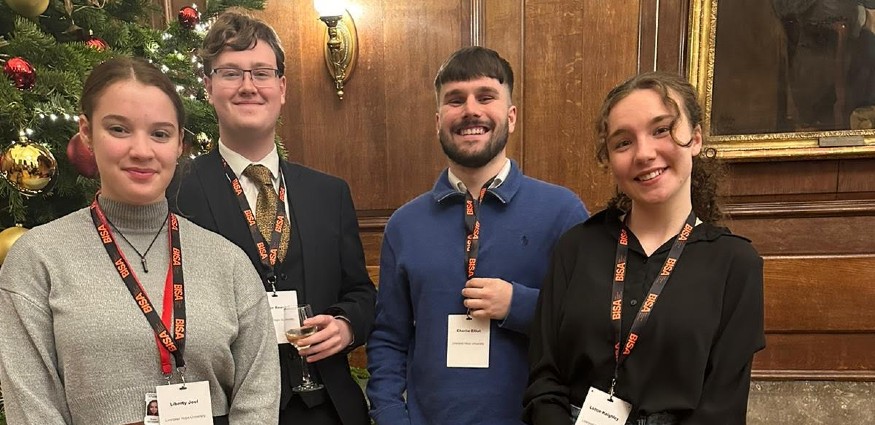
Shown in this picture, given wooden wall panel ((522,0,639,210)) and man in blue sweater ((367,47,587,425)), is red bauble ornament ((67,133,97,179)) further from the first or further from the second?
wooden wall panel ((522,0,639,210))

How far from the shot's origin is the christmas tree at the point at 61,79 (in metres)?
1.69

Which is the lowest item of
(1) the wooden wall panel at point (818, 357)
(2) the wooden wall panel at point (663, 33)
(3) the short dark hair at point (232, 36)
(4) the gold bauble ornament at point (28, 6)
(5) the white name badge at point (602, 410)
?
(1) the wooden wall panel at point (818, 357)

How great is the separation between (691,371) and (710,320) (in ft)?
0.38

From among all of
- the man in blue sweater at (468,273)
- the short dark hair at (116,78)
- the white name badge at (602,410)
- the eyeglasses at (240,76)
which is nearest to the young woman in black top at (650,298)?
the white name badge at (602,410)

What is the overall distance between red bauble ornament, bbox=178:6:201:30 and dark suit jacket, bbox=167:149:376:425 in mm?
1051

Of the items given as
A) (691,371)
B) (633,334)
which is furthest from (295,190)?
(691,371)

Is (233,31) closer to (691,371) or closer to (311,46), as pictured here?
(691,371)

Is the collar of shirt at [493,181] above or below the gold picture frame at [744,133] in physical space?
below

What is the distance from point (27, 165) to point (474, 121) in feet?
4.40

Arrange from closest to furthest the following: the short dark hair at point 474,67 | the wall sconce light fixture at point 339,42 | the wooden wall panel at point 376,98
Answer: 1. the short dark hair at point 474,67
2. the wall sconce light fixture at point 339,42
3. the wooden wall panel at point 376,98

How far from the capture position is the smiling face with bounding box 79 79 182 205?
1183 mm

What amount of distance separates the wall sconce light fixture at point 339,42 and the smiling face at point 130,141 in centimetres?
227

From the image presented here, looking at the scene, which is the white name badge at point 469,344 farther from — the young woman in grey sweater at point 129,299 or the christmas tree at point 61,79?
the christmas tree at point 61,79

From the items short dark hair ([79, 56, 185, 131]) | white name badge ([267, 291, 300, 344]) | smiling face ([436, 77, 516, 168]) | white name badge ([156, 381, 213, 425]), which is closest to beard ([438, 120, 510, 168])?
smiling face ([436, 77, 516, 168])
